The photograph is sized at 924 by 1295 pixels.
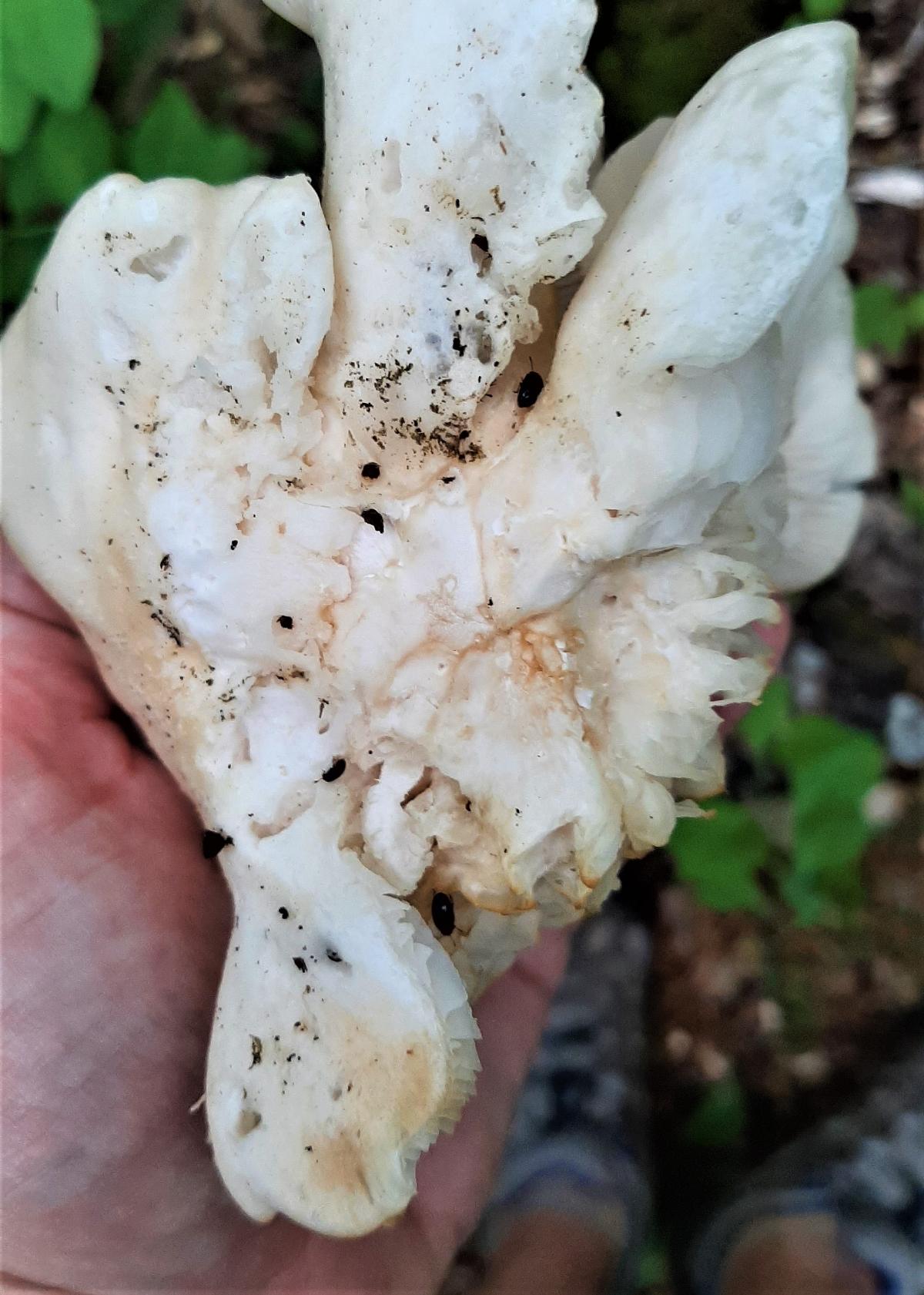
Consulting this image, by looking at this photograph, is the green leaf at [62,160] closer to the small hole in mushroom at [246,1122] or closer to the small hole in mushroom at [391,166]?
the small hole in mushroom at [391,166]

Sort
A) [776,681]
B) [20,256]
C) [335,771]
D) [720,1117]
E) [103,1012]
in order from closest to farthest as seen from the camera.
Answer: [335,771] → [103,1012] → [20,256] → [776,681] → [720,1117]

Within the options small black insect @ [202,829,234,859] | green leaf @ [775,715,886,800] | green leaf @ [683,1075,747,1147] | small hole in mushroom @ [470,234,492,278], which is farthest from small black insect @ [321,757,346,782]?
green leaf @ [683,1075,747,1147]

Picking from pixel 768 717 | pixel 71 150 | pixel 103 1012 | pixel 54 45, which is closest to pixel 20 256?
pixel 71 150

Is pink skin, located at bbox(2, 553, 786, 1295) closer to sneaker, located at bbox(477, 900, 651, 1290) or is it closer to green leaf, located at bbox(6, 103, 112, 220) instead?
green leaf, located at bbox(6, 103, 112, 220)

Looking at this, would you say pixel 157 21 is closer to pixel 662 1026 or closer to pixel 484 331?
pixel 484 331

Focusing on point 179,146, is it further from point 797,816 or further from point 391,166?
point 797,816

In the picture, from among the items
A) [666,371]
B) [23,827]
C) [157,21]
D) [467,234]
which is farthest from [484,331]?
[157,21]

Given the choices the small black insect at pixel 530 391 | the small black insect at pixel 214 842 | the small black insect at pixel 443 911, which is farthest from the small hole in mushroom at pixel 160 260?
the small black insect at pixel 443 911
